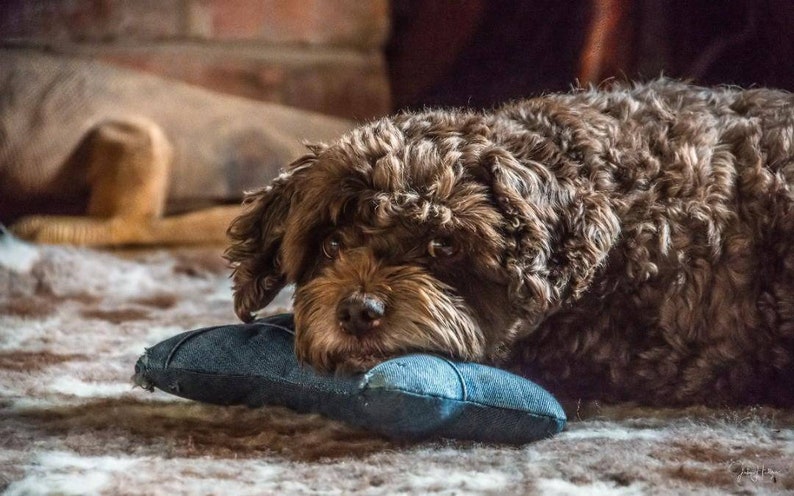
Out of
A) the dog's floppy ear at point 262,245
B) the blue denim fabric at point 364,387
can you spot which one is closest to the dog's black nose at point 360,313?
the blue denim fabric at point 364,387

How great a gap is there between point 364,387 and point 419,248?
40 cm

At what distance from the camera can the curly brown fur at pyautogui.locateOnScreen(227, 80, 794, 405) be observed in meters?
2.32

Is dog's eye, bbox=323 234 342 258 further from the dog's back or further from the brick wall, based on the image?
the brick wall

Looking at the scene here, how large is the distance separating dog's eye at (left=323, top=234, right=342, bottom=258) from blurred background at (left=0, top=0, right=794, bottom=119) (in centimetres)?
177

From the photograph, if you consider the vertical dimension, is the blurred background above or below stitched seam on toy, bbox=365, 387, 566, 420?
above

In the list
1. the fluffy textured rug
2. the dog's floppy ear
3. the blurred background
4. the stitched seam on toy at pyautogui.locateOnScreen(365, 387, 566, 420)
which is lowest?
the fluffy textured rug

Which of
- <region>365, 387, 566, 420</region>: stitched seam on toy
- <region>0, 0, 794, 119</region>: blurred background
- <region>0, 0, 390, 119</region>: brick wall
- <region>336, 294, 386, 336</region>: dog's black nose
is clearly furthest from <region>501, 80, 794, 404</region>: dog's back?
<region>0, 0, 390, 119</region>: brick wall

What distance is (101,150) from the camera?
224 inches

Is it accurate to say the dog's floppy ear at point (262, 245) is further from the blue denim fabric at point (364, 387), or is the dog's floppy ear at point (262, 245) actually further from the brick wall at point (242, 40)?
the brick wall at point (242, 40)

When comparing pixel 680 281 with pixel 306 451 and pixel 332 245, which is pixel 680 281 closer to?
pixel 332 245

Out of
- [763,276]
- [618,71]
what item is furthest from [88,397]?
[618,71]

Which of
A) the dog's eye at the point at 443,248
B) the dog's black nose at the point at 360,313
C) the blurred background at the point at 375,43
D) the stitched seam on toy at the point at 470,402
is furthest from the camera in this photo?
the blurred background at the point at 375,43

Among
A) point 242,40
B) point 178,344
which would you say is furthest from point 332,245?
point 242,40

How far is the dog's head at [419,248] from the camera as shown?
7.43 feet
